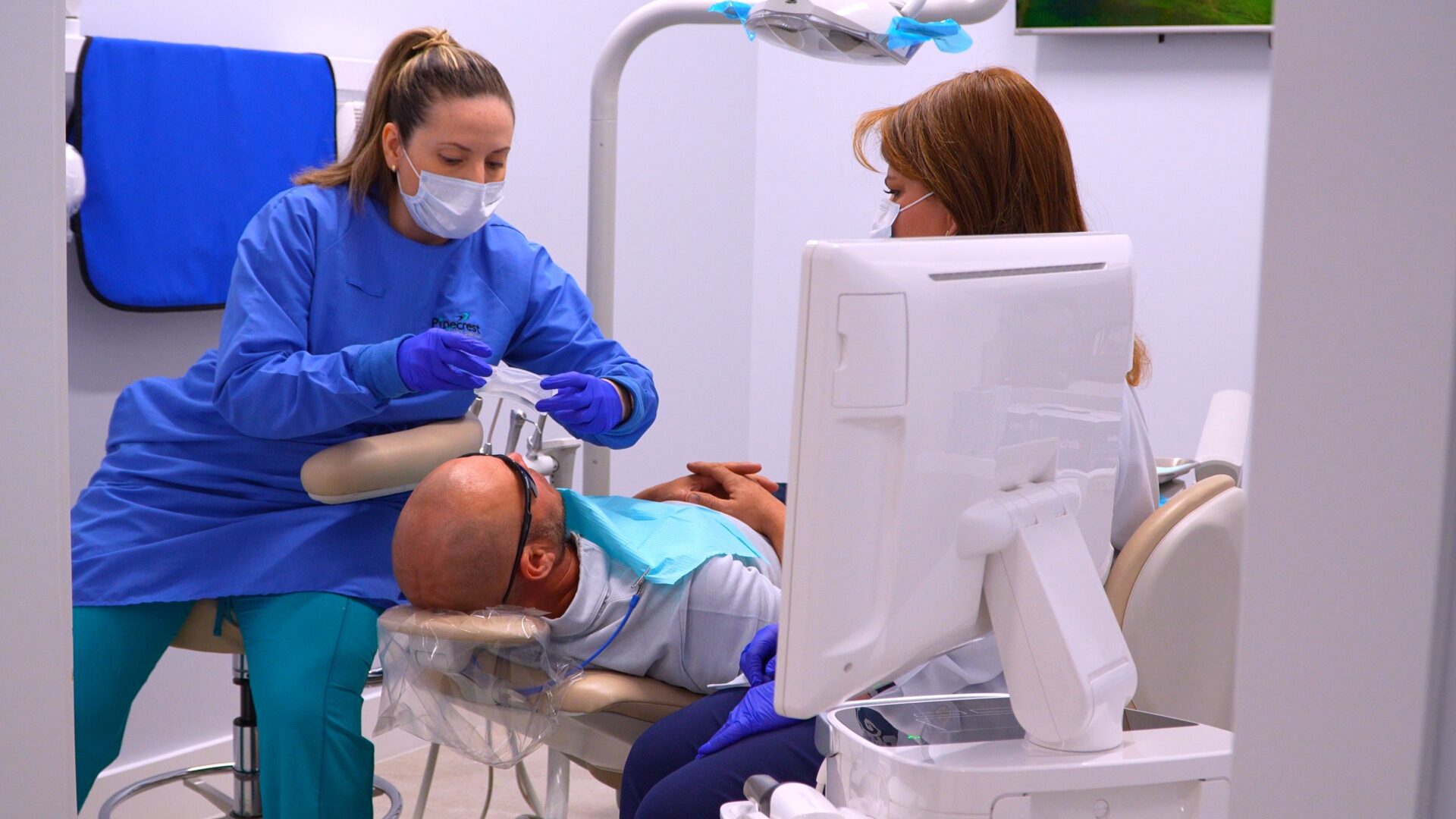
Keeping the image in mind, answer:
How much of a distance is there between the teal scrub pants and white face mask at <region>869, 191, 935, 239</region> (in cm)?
92

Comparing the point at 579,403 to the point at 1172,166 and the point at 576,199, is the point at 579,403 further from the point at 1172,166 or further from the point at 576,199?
the point at 1172,166

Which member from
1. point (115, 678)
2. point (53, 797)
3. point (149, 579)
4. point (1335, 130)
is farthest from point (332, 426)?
point (1335, 130)

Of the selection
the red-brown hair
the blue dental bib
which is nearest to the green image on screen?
the red-brown hair

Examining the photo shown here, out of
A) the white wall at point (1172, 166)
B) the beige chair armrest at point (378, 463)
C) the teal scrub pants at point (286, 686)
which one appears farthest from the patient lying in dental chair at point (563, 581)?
the white wall at point (1172, 166)

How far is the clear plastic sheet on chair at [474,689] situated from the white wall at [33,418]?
27.0 inches

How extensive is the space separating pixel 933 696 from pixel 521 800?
179 centimetres

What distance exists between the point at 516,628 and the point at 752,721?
1.05 ft

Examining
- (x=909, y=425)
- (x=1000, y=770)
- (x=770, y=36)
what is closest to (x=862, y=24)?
(x=770, y=36)

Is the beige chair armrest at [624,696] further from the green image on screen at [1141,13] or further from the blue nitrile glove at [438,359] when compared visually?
the green image on screen at [1141,13]

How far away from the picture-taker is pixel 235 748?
197cm

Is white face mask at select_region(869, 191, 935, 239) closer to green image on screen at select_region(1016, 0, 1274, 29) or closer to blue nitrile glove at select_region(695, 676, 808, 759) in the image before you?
blue nitrile glove at select_region(695, 676, 808, 759)

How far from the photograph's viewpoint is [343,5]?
2668 mm

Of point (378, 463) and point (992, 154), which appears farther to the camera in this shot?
point (378, 463)

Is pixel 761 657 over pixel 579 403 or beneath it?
beneath
